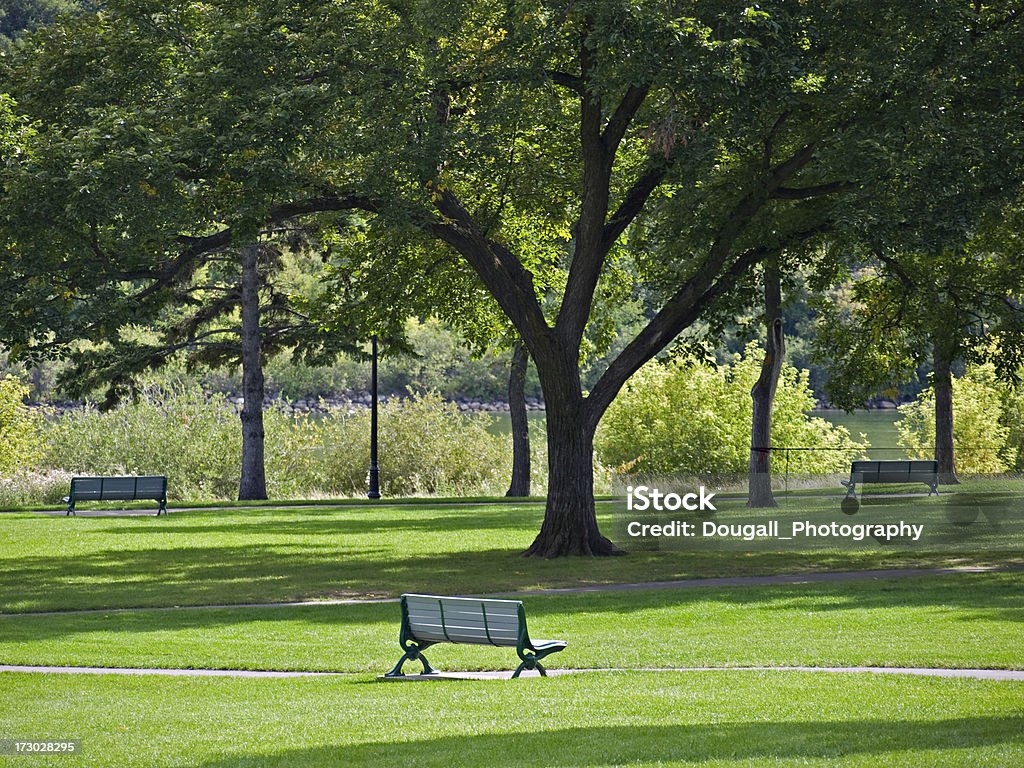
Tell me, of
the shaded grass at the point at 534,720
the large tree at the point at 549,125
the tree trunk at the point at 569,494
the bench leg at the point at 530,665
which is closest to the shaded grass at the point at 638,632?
the bench leg at the point at 530,665

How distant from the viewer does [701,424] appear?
38.8 m

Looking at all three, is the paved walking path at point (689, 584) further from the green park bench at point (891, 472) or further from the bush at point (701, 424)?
the bush at point (701, 424)

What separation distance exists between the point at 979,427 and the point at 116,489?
78.5 feet

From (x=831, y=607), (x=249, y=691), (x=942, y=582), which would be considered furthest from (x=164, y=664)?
(x=942, y=582)

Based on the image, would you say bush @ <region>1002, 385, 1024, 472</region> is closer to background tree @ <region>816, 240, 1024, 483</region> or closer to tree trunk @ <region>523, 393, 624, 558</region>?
background tree @ <region>816, 240, 1024, 483</region>

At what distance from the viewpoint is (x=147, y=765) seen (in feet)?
24.9

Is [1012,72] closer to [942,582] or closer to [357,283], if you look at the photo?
[942,582]

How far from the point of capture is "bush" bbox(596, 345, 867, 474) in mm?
38781

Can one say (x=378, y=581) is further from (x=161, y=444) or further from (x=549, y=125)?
(x=161, y=444)

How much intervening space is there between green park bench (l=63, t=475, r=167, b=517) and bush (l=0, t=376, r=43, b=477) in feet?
23.3

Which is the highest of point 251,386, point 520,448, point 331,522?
point 251,386

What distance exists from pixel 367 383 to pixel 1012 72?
245ft

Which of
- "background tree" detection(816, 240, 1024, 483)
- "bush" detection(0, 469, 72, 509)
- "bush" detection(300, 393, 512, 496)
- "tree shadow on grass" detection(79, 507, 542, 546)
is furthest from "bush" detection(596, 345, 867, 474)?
"bush" detection(0, 469, 72, 509)

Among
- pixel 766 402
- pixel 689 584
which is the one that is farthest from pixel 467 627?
pixel 766 402
